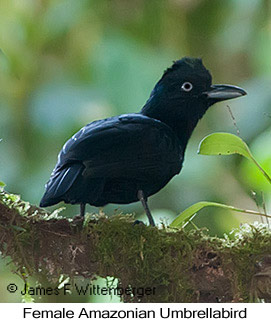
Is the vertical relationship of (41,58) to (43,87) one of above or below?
above

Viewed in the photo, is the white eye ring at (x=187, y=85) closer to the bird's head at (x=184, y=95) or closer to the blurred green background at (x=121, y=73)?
the bird's head at (x=184, y=95)

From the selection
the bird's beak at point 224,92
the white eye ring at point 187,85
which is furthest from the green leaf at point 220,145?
the white eye ring at point 187,85

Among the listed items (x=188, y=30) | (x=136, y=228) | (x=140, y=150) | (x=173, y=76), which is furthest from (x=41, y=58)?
(x=136, y=228)

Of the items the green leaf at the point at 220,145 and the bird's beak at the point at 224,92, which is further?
the bird's beak at the point at 224,92

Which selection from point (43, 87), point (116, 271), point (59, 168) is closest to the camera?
point (116, 271)

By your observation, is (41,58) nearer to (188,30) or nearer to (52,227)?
(188,30)

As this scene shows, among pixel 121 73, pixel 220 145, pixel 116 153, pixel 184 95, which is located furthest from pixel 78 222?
pixel 121 73

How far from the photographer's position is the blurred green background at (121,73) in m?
4.32

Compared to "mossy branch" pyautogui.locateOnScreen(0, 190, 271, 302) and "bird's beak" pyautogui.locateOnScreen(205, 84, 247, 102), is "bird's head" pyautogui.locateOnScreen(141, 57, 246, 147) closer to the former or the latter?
"bird's beak" pyautogui.locateOnScreen(205, 84, 247, 102)

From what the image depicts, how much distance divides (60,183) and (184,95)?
92 centimetres

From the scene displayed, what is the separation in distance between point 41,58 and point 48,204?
2.85 meters

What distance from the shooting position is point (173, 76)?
2.88 m

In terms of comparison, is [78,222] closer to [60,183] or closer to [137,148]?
[60,183]

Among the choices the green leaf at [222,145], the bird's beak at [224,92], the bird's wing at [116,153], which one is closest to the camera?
the bird's wing at [116,153]
